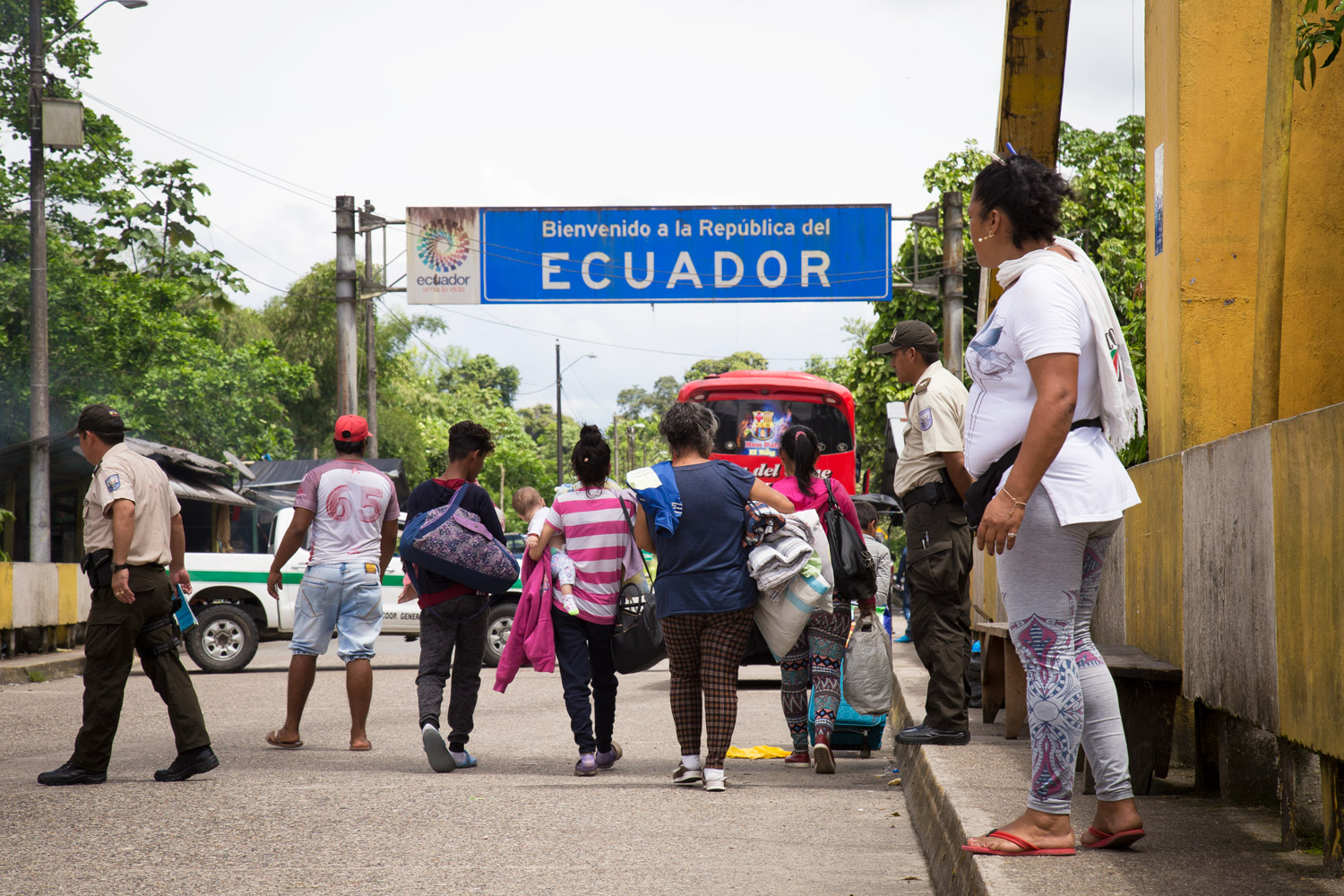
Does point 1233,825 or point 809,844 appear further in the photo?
point 809,844

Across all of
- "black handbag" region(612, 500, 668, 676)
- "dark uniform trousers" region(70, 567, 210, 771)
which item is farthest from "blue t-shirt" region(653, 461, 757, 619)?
"dark uniform trousers" region(70, 567, 210, 771)

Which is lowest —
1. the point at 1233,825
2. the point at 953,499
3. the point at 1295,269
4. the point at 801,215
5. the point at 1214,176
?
the point at 1233,825

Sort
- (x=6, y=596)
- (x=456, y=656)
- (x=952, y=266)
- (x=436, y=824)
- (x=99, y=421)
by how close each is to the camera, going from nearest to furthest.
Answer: (x=436, y=824) < (x=99, y=421) < (x=456, y=656) < (x=6, y=596) < (x=952, y=266)

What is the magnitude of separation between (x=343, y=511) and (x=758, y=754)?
287cm

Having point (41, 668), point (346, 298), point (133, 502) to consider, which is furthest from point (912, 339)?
point (346, 298)

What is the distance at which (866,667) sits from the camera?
739 cm

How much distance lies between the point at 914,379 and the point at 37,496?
13680 millimetres

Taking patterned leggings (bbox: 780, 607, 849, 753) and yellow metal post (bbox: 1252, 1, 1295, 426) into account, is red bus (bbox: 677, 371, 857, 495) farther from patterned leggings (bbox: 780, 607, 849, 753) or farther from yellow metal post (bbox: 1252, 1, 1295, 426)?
yellow metal post (bbox: 1252, 1, 1295, 426)

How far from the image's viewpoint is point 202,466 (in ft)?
76.9

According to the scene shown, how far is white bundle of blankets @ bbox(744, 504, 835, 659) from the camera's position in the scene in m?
6.36

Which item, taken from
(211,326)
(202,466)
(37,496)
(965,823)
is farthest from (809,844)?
(211,326)

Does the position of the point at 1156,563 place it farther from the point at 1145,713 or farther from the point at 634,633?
the point at 634,633

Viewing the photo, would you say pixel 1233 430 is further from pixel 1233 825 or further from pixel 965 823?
pixel 965 823

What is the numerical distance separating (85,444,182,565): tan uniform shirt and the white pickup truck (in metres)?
7.52
